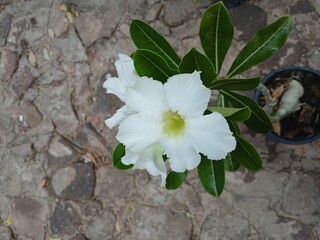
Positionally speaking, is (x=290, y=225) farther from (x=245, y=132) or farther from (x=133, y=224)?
(x=133, y=224)

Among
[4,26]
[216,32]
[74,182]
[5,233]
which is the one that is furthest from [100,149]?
[216,32]

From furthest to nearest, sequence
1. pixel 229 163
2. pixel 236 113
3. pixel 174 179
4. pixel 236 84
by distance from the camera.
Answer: pixel 229 163
pixel 174 179
pixel 236 84
pixel 236 113

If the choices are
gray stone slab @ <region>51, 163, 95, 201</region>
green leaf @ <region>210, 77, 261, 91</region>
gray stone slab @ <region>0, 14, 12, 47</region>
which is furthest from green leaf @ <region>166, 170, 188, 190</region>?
gray stone slab @ <region>0, 14, 12, 47</region>

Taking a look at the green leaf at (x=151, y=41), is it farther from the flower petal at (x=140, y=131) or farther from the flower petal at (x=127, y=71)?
the flower petal at (x=140, y=131)

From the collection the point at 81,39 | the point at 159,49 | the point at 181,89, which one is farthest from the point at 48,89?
the point at 181,89

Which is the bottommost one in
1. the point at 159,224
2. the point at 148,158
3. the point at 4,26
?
the point at 159,224

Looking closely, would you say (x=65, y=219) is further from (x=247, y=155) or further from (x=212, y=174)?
(x=247, y=155)

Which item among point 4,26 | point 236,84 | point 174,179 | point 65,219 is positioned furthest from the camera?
point 4,26
